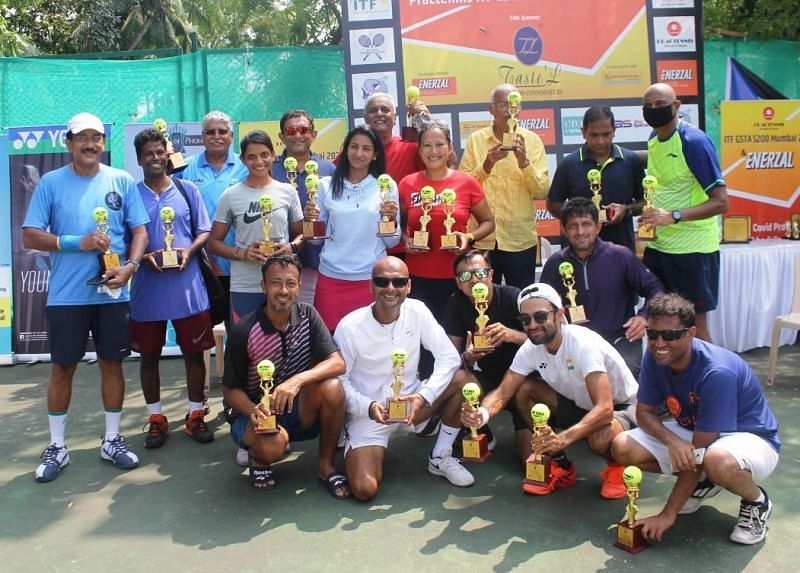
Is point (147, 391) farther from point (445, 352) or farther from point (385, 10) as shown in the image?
point (385, 10)

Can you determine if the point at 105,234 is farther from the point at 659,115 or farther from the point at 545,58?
the point at 545,58

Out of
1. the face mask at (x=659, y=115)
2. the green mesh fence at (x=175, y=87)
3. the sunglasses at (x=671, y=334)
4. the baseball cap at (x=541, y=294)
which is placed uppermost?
the green mesh fence at (x=175, y=87)

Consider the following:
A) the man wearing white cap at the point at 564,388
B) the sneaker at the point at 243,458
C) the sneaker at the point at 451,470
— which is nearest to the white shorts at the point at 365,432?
the sneaker at the point at 451,470

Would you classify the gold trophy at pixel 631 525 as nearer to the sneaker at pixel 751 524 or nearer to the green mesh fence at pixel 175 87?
the sneaker at pixel 751 524

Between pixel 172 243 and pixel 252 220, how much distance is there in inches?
20.6

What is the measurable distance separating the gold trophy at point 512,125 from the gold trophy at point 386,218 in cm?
84

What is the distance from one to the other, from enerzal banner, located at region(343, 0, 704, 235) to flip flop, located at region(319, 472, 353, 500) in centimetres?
430

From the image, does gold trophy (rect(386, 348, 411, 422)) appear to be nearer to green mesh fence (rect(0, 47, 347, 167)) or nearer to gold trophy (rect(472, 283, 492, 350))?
gold trophy (rect(472, 283, 492, 350))

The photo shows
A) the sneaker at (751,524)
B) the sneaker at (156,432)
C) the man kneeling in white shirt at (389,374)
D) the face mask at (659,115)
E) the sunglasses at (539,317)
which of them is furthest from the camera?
the sneaker at (156,432)

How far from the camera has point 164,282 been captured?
4.72 metres

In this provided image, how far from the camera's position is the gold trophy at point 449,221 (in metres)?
4.60

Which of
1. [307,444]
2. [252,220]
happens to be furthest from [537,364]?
[252,220]

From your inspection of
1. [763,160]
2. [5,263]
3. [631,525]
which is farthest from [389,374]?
[763,160]

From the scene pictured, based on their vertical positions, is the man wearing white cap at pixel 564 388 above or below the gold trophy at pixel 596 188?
A: below
